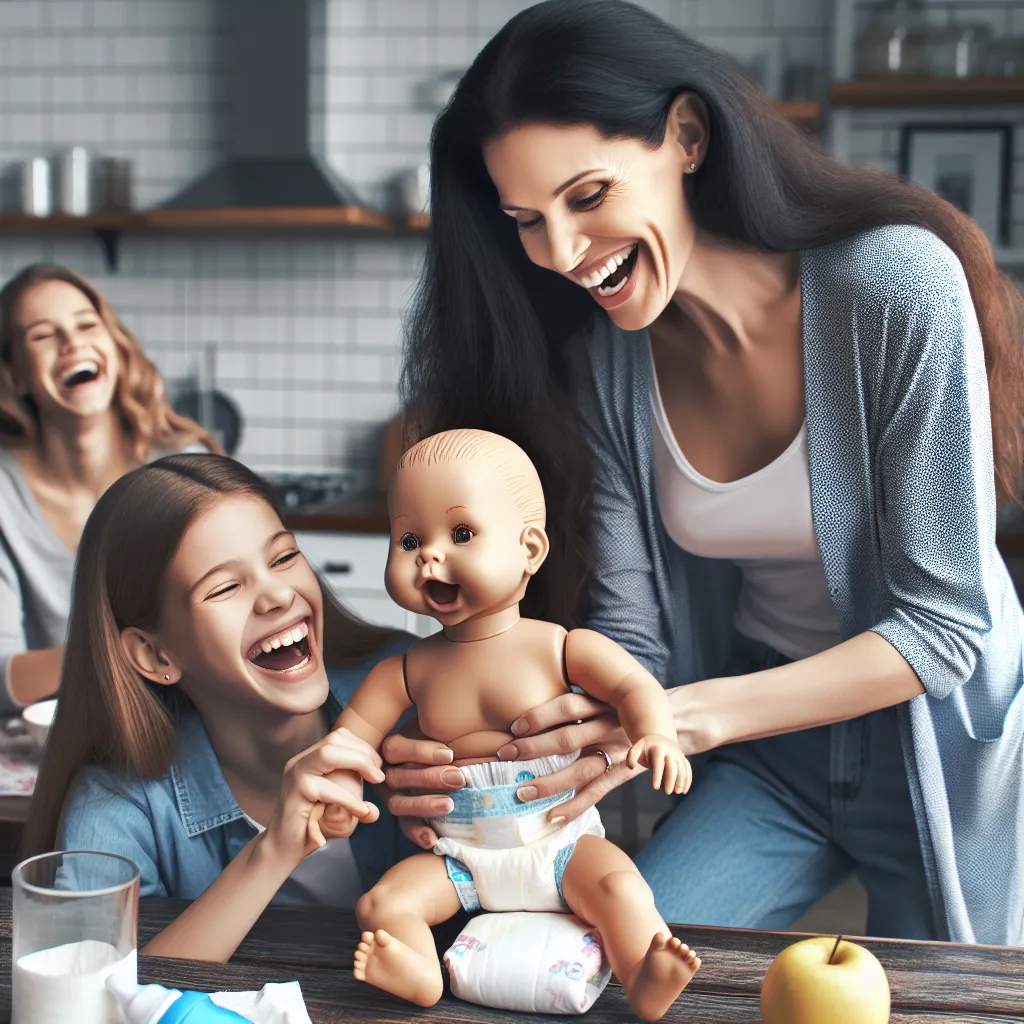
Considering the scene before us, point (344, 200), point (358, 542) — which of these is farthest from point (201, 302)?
point (358, 542)

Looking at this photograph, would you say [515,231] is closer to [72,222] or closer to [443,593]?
[443,593]

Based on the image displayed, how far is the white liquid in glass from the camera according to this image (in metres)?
0.87

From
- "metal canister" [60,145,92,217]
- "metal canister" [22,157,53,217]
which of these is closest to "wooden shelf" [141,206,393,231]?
"metal canister" [60,145,92,217]

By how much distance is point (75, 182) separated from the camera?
3.84 meters

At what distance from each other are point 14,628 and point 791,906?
1.28m

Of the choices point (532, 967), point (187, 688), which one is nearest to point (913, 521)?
point (532, 967)

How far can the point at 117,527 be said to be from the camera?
127 cm

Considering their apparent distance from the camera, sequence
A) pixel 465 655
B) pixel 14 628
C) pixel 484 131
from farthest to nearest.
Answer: pixel 14 628
pixel 484 131
pixel 465 655

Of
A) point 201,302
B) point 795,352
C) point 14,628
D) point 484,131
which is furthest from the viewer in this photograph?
point 201,302

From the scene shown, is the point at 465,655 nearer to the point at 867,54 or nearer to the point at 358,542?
the point at 358,542

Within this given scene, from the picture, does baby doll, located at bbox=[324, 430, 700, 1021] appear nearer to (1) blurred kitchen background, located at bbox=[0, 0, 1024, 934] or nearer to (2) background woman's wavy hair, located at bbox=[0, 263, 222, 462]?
(2) background woman's wavy hair, located at bbox=[0, 263, 222, 462]

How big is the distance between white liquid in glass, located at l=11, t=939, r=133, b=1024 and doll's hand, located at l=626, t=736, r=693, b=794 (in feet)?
1.35

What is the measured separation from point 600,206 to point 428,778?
0.56 meters

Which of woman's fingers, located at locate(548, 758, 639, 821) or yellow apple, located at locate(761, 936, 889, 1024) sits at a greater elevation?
woman's fingers, located at locate(548, 758, 639, 821)
